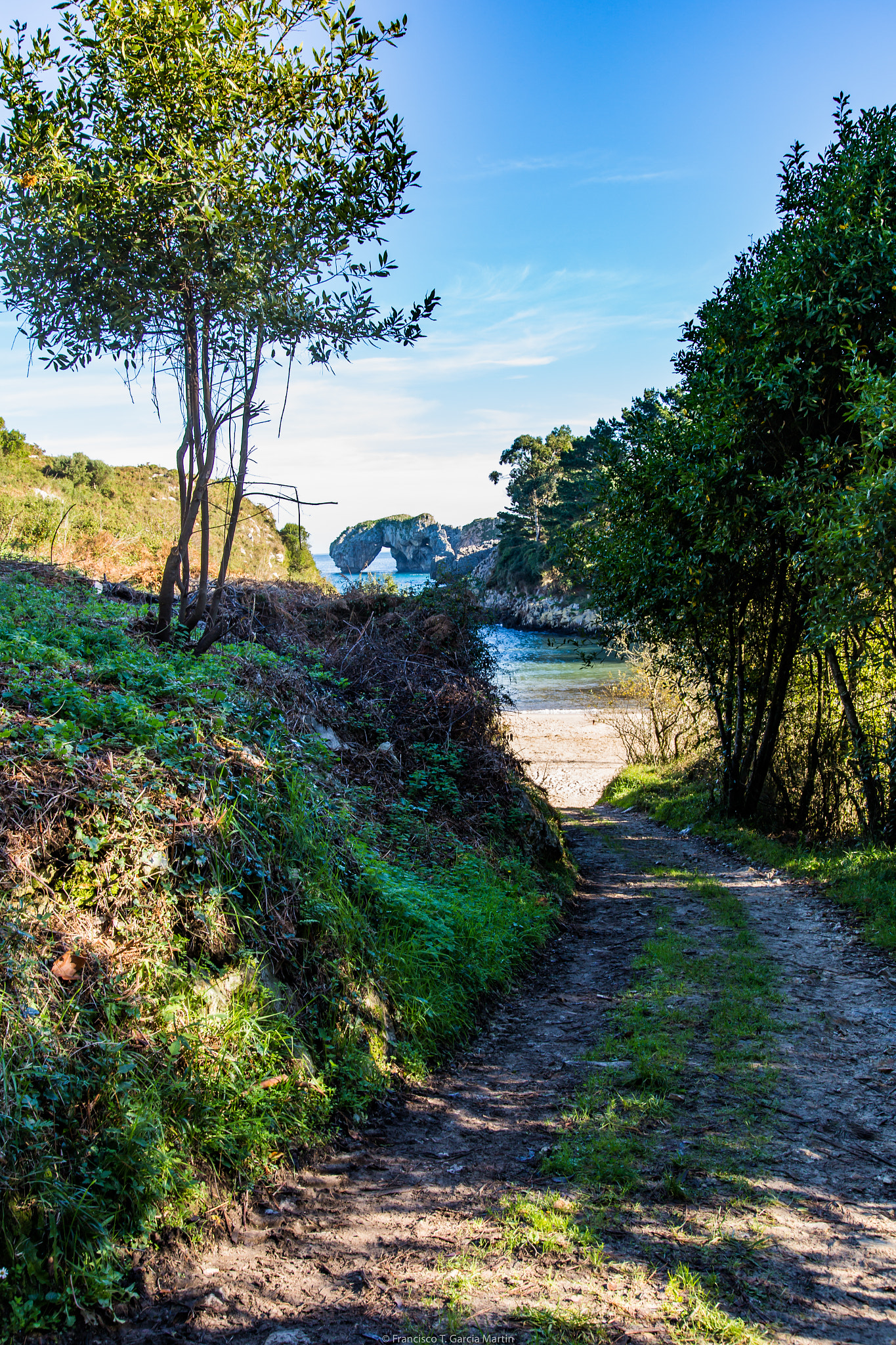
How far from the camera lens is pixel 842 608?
771cm

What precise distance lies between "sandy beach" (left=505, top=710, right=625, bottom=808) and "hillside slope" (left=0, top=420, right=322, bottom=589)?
856 cm

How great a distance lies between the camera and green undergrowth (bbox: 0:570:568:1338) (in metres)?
2.70

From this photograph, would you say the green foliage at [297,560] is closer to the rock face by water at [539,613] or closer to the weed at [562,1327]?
the weed at [562,1327]

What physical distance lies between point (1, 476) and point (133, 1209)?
18.4 meters

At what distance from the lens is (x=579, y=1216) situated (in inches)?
127

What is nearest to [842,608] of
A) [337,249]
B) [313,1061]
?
[337,249]

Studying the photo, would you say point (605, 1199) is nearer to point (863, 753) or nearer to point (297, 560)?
point (863, 753)

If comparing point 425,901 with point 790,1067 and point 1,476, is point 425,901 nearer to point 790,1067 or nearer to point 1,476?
point 790,1067

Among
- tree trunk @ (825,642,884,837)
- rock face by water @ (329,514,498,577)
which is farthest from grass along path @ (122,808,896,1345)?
rock face by water @ (329,514,498,577)

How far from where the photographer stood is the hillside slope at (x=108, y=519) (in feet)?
35.5

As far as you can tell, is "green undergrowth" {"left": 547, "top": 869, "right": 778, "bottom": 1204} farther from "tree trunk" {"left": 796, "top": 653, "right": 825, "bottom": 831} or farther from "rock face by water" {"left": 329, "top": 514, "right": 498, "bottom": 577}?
"rock face by water" {"left": 329, "top": 514, "right": 498, "bottom": 577}

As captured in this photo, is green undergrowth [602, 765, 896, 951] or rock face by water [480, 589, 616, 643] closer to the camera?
green undergrowth [602, 765, 896, 951]

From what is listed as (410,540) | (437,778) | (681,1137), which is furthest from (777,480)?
(410,540)

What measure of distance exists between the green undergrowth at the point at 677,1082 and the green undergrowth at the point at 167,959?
110 cm
